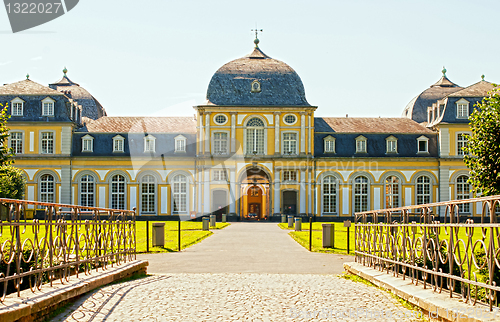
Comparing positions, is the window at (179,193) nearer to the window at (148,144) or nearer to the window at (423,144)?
the window at (148,144)

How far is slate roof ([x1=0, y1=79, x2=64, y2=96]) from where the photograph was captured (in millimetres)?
49188

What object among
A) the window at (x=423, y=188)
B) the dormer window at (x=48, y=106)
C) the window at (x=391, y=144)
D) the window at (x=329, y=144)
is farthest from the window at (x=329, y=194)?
the dormer window at (x=48, y=106)

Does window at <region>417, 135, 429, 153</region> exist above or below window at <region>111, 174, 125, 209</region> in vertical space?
above

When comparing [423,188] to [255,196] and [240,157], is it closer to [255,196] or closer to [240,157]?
[240,157]

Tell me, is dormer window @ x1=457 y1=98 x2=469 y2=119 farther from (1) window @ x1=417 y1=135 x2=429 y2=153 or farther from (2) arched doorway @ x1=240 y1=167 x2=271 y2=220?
(2) arched doorway @ x1=240 y1=167 x2=271 y2=220

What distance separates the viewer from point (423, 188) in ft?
165

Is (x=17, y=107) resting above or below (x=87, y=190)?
above

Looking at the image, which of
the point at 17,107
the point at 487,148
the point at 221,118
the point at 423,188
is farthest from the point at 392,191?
the point at 17,107

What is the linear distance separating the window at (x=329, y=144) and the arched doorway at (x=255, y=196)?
5.98m

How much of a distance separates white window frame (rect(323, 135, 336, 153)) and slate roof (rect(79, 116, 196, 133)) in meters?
11.8

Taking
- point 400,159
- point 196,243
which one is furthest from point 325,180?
point 196,243

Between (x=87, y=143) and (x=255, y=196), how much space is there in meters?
22.0

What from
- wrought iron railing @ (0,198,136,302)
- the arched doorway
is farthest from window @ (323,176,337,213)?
wrought iron railing @ (0,198,136,302)

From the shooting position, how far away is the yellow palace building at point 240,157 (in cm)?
4922
